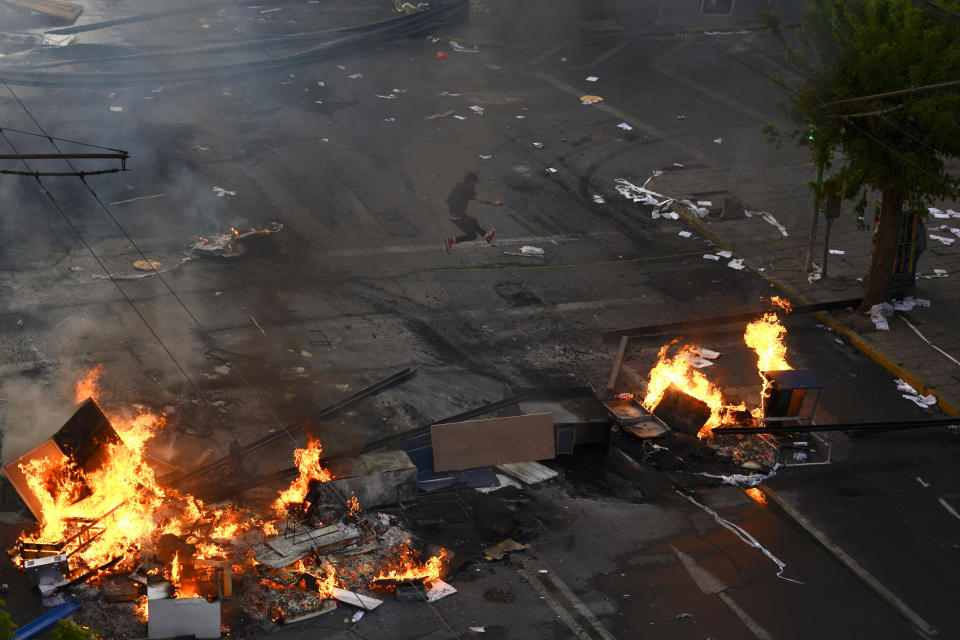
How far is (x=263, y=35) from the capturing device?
80.0 feet

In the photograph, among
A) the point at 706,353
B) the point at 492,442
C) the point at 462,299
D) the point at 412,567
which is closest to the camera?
the point at 412,567

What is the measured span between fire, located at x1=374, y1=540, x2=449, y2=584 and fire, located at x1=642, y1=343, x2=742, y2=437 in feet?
12.4

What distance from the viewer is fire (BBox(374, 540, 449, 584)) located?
8406 millimetres

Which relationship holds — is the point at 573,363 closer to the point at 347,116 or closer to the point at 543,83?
the point at 347,116

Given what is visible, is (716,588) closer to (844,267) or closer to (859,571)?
(859,571)

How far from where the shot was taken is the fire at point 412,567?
8.41 m

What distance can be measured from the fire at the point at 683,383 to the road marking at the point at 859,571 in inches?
56.6

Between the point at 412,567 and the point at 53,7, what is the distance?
22.0 m

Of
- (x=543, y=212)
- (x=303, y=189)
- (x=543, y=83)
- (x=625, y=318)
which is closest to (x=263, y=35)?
(x=543, y=83)

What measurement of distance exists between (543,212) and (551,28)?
11.8 m

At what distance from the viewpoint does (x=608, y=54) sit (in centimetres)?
2483

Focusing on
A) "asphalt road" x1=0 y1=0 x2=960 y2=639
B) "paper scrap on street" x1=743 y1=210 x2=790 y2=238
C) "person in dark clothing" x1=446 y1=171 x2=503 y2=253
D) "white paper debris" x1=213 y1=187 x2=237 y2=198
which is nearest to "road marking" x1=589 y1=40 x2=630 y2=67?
"asphalt road" x1=0 y1=0 x2=960 y2=639

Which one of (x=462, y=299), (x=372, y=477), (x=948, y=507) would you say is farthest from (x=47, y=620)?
(x=948, y=507)

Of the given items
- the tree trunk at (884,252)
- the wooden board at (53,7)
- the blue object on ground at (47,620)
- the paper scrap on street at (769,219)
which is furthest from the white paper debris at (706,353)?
the wooden board at (53,7)
